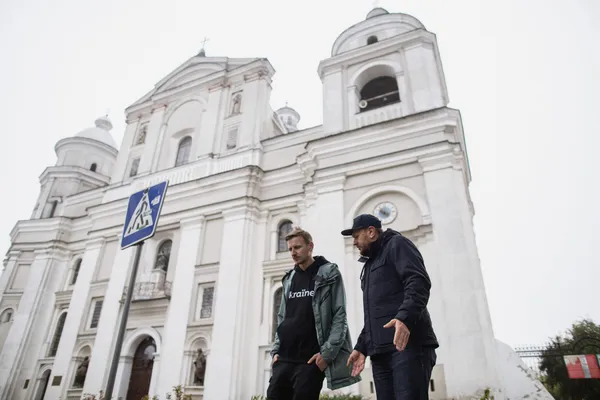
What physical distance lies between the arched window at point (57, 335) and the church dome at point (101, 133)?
11479mm

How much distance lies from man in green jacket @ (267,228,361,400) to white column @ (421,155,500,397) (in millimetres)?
7616

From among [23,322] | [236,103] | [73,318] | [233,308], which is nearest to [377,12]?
[236,103]

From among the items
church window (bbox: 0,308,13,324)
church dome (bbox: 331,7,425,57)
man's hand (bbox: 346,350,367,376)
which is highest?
church dome (bbox: 331,7,425,57)

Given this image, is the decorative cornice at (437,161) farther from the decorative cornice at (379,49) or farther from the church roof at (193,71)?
the church roof at (193,71)

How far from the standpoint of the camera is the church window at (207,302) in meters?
15.2

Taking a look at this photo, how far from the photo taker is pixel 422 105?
14734mm

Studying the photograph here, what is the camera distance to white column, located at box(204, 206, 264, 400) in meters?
13.4

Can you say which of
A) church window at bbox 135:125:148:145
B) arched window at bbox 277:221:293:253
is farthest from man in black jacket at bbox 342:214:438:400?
church window at bbox 135:125:148:145

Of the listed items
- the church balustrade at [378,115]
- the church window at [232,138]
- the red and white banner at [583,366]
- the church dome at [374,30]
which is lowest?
the red and white banner at [583,366]

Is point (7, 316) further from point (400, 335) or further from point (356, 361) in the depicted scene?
point (400, 335)

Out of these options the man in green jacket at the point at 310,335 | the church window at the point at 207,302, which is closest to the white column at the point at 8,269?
the church window at the point at 207,302

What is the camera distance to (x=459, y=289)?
1106 cm

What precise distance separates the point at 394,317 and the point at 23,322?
21.5 metres

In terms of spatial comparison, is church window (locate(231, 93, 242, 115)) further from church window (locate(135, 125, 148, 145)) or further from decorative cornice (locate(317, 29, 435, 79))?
church window (locate(135, 125, 148, 145))
